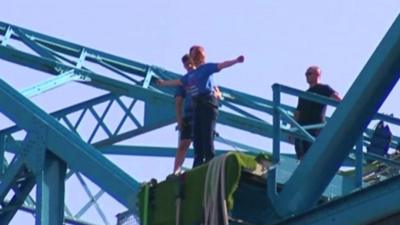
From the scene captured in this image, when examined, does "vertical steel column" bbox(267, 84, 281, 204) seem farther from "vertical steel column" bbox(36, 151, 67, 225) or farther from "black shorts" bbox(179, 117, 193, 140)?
"vertical steel column" bbox(36, 151, 67, 225)

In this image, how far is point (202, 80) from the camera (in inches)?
725

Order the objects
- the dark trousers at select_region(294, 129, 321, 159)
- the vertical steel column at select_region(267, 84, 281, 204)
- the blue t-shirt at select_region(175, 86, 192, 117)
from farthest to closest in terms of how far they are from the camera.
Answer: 1. the blue t-shirt at select_region(175, 86, 192, 117)
2. the dark trousers at select_region(294, 129, 321, 159)
3. the vertical steel column at select_region(267, 84, 281, 204)

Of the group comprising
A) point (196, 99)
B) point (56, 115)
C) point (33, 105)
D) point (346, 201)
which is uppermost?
point (56, 115)

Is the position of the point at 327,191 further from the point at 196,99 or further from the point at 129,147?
the point at 129,147

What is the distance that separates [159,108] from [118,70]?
65.6 inches

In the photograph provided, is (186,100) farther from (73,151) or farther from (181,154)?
(73,151)

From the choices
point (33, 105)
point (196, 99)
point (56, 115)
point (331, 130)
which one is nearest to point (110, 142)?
point (56, 115)

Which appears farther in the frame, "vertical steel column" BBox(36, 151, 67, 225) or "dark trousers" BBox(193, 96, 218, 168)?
"vertical steel column" BBox(36, 151, 67, 225)

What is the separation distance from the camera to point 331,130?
16312 millimetres

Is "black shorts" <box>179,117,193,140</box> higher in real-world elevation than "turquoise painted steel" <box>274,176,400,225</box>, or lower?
higher

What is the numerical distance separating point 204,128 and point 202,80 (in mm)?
524

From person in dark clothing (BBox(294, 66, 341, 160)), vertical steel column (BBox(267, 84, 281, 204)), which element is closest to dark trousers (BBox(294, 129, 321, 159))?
person in dark clothing (BBox(294, 66, 341, 160))

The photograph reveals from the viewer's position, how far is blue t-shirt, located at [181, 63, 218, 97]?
18.4 metres

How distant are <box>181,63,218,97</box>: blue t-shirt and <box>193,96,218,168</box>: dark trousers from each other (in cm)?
8
